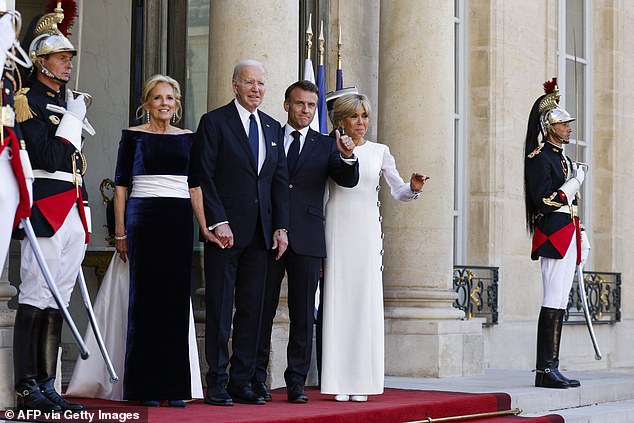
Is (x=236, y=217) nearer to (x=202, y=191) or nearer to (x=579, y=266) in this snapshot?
(x=202, y=191)

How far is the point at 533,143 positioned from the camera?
31.5 feet

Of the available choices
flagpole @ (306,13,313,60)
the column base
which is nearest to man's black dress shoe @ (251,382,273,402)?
the column base

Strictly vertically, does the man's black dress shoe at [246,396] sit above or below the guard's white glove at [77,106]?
below

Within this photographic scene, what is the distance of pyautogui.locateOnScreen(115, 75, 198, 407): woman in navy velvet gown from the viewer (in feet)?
24.0

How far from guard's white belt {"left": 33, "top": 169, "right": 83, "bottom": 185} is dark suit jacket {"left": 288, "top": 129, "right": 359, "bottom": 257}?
53.1 inches

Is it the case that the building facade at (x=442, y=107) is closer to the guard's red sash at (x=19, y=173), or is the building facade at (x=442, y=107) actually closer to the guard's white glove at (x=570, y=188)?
the guard's red sash at (x=19, y=173)

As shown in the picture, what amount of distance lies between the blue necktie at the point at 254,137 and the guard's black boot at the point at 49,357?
1.48 metres

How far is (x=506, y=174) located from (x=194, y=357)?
5.91 metres

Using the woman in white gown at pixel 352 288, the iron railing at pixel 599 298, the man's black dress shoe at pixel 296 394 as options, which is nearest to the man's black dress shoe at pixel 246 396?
the man's black dress shoe at pixel 296 394

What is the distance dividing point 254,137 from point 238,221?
0.49 metres

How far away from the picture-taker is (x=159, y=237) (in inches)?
291

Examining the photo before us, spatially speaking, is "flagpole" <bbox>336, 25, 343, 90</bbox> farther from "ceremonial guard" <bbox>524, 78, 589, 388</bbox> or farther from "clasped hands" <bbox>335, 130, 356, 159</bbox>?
"clasped hands" <bbox>335, 130, 356, 159</bbox>

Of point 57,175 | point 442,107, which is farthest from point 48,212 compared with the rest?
point 442,107

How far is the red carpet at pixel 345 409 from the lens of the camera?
6.80 meters
